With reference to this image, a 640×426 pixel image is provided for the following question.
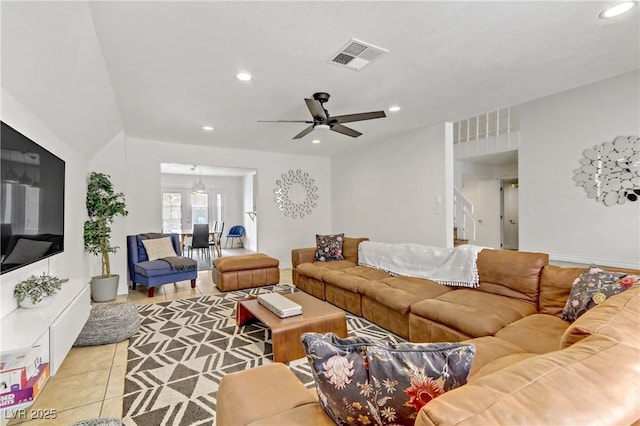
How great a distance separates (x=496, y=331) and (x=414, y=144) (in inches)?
135

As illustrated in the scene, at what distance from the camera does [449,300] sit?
2617 millimetres

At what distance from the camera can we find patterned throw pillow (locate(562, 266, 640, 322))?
187 cm

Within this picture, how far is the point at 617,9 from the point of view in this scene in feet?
6.33

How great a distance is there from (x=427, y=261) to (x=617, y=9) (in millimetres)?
2527

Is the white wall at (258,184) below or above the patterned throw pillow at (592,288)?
above

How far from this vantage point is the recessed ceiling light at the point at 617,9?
1.88 m

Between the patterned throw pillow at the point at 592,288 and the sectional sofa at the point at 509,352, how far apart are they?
0.39ft

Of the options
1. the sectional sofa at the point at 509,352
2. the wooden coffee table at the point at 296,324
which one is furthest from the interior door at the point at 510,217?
the wooden coffee table at the point at 296,324

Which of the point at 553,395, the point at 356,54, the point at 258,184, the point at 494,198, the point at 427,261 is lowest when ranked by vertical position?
the point at 427,261

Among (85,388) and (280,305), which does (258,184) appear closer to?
(280,305)

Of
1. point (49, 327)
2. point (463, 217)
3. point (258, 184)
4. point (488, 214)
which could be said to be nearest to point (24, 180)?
point (49, 327)

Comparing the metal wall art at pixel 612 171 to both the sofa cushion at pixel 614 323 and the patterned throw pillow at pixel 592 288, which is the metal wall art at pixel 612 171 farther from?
the sofa cushion at pixel 614 323

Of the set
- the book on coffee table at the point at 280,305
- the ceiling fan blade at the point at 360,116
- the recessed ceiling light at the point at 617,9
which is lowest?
the book on coffee table at the point at 280,305

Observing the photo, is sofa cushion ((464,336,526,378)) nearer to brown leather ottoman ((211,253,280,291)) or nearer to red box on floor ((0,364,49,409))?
red box on floor ((0,364,49,409))
